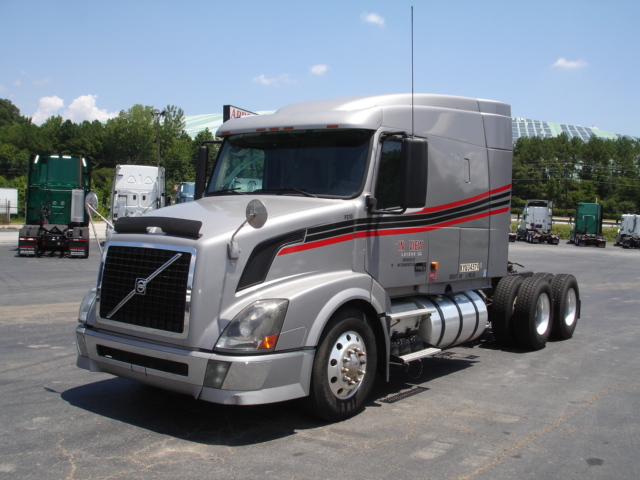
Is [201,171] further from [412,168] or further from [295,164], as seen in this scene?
[412,168]

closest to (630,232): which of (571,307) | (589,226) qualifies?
(589,226)

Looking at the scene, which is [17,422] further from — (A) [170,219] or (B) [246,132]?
(B) [246,132]

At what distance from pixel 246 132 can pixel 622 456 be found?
463 cm

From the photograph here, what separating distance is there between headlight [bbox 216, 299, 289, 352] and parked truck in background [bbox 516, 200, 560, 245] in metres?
52.6

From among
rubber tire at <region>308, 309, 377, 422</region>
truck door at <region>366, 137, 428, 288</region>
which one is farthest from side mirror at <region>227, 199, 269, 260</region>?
truck door at <region>366, 137, 428, 288</region>

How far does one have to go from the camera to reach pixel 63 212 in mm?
24344

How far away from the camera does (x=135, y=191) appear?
2580cm

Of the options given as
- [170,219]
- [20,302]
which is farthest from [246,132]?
[20,302]

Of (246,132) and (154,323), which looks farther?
(246,132)

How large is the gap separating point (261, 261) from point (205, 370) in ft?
3.23

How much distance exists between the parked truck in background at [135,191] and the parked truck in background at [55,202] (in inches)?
54.6

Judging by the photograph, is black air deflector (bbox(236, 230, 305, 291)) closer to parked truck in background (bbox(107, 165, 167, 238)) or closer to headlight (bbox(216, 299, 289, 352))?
headlight (bbox(216, 299, 289, 352))

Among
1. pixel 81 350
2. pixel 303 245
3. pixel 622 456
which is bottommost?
pixel 622 456

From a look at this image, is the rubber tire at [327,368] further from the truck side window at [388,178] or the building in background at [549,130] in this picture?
the building in background at [549,130]
